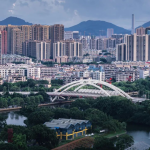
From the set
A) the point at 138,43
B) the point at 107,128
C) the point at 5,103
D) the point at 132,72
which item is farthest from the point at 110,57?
the point at 107,128

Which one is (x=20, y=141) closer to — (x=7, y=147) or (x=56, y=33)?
(x=7, y=147)

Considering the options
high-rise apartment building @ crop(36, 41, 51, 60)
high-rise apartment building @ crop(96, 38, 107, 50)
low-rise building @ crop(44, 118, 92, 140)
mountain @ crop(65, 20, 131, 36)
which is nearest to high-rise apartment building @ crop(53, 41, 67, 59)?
high-rise apartment building @ crop(36, 41, 51, 60)

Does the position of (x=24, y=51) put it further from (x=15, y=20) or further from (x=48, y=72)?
(x=15, y=20)

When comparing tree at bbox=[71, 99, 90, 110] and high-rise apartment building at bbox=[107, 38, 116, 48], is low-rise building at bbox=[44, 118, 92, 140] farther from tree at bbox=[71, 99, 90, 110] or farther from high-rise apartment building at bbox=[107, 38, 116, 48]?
high-rise apartment building at bbox=[107, 38, 116, 48]

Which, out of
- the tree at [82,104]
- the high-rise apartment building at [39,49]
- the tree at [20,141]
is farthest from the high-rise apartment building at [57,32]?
the tree at [20,141]

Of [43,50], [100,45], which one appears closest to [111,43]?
[100,45]

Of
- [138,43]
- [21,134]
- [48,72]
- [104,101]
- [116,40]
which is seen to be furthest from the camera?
[116,40]

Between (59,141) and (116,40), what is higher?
(116,40)
